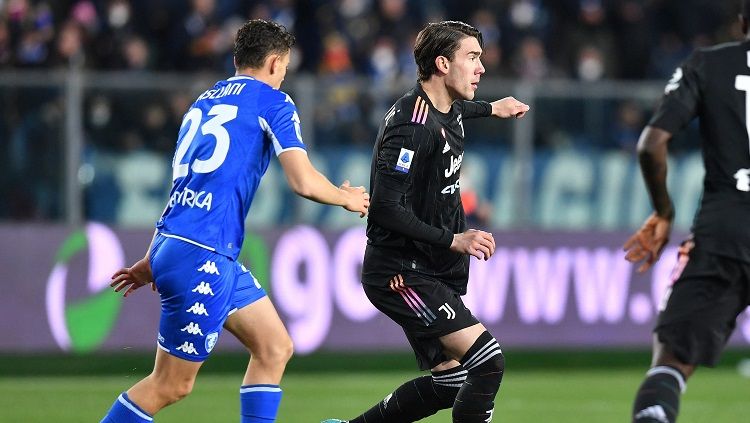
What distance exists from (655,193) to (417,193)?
5.18 feet

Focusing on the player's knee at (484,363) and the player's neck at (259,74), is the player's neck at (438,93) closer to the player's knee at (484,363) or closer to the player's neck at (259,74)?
the player's neck at (259,74)

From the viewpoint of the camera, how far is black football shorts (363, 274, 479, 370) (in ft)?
23.3

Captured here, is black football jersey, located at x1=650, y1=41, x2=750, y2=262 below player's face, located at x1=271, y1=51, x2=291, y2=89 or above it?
below

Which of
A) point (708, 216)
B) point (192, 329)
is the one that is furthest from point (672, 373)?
point (192, 329)

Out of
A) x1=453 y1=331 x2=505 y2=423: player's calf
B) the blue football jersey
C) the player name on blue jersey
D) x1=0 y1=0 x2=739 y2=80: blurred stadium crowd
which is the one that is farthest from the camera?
x1=0 y1=0 x2=739 y2=80: blurred stadium crowd

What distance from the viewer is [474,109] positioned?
25.5 ft

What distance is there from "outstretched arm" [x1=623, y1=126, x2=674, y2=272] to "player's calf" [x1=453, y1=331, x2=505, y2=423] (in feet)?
3.85

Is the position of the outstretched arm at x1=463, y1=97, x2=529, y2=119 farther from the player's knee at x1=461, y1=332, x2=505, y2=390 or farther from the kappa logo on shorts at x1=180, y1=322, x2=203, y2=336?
the kappa logo on shorts at x1=180, y1=322, x2=203, y2=336

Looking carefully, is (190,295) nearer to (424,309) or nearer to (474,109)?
(424,309)

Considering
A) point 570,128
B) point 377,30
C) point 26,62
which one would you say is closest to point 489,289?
point 570,128

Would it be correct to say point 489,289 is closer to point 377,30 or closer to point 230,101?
point 377,30

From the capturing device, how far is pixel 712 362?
5.79m

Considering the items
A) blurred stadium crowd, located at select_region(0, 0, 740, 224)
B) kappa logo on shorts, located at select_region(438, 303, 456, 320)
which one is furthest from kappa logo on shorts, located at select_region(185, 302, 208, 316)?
blurred stadium crowd, located at select_region(0, 0, 740, 224)

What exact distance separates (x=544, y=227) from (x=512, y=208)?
0.39 metres
